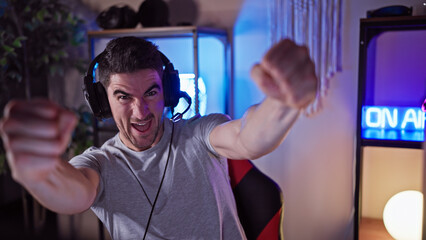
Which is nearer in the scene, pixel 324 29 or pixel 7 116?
pixel 7 116

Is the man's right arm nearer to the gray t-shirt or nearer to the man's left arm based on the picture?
the man's left arm

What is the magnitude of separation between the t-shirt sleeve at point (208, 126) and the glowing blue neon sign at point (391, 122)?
117 cm


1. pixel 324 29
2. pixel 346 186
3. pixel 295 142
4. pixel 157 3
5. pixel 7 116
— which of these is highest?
pixel 157 3

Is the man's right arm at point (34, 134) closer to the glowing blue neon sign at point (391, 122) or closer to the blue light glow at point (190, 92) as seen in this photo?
the blue light glow at point (190, 92)

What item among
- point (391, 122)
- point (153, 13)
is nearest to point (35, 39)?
point (153, 13)

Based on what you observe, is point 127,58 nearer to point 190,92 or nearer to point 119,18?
point 190,92

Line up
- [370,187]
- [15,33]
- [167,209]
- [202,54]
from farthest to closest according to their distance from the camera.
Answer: [15,33] < [202,54] < [370,187] < [167,209]

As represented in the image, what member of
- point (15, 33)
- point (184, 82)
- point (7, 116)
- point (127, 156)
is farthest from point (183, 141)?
point (15, 33)

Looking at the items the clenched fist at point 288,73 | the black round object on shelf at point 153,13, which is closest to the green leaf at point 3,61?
the black round object on shelf at point 153,13

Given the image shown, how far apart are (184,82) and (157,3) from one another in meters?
0.52

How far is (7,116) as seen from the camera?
0.63 m

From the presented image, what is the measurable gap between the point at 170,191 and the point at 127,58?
0.42 m

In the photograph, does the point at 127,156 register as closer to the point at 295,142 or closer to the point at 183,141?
the point at 183,141

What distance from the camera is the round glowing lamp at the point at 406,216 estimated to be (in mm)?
2031
